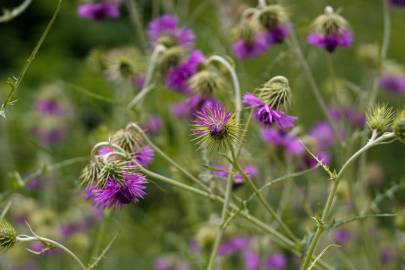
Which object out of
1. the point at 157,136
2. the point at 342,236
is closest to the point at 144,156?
the point at 157,136

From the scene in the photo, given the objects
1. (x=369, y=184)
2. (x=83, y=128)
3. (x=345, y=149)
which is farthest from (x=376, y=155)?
(x=345, y=149)

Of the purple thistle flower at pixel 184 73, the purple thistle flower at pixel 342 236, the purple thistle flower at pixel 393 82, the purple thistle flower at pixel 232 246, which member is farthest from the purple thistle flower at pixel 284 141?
the purple thistle flower at pixel 393 82

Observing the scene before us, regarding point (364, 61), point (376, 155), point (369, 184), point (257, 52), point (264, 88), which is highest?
point (264, 88)

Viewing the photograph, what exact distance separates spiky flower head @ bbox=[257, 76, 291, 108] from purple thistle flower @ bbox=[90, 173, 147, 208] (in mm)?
344

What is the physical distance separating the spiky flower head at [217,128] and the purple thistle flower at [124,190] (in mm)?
160

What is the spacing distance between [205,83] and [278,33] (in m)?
0.35

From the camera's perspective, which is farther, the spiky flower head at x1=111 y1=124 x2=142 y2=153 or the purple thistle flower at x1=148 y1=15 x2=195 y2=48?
the purple thistle flower at x1=148 y1=15 x2=195 y2=48

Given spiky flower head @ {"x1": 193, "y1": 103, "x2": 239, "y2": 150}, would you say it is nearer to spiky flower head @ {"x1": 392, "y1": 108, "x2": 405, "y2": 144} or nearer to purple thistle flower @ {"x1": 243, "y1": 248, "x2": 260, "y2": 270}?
spiky flower head @ {"x1": 392, "y1": 108, "x2": 405, "y2": 144}

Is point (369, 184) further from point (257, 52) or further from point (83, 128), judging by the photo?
point (83, 128)

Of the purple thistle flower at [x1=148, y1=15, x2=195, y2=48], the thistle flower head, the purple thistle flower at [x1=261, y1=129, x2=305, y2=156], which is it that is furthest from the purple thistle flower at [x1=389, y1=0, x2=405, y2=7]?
the purple thistle flower at [x1=148, y1=15, x2=195, y2=48]

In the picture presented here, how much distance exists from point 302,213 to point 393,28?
6.40 ft

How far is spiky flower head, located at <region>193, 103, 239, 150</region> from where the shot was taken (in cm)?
146

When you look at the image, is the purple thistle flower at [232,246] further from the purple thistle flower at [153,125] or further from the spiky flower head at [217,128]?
the spiky flower head at [217,128]

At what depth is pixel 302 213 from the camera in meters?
3.64
